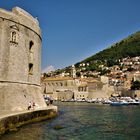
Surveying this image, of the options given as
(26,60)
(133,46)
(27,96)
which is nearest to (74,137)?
(27,96)

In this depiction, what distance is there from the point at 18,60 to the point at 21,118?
5425mm

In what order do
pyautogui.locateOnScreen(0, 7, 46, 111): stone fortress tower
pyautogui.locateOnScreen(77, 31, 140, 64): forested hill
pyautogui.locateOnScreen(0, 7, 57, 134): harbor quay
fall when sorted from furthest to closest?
pyautogui.locateOnScreen(77, 31, 140, 64): forested hill < pyautogui.locateOnScreen(0, 7, 46, 111): stone fortress tower < pyautogui.locateOnScreen(0, 7, 57, 134): harbor quay

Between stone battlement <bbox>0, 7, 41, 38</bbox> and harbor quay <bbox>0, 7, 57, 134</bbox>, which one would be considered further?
stone battlement <bbox>0, 7, 41, 38</bbox>

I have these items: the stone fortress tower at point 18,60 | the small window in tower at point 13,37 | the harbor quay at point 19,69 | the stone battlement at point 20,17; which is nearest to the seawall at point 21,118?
the harbor quay at point 19,69

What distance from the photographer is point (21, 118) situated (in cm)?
1903

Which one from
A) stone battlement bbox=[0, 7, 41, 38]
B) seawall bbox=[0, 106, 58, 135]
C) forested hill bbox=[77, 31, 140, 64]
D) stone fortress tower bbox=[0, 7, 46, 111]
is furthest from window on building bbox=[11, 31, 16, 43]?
forested hill bbox=[77, 31, 140, 64]

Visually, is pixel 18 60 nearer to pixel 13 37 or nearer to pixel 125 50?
pixel 13 37

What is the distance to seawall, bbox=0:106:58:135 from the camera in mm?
16109

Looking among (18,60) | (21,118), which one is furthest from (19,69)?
(21,118)

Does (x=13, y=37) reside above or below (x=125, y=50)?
below

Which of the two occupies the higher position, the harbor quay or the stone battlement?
the stone battlement

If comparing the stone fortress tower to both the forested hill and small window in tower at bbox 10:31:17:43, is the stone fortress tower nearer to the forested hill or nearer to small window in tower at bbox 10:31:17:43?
small window in tower at bbox 10:31:17:43

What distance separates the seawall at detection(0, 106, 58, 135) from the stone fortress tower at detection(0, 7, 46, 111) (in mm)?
1078

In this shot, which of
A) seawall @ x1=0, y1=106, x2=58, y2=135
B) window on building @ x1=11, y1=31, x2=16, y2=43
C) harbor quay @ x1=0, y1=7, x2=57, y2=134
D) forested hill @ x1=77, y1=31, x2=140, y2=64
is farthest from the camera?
forested hill @ x1=77, y1=31, x2=140, y2=64
